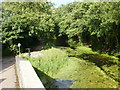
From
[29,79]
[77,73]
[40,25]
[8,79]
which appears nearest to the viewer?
[29,79]

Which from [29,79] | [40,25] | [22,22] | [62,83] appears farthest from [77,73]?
[22,22]

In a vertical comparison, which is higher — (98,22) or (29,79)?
(98,22)

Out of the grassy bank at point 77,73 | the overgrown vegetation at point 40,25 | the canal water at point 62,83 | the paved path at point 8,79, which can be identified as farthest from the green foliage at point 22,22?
the canal water at point 62,83

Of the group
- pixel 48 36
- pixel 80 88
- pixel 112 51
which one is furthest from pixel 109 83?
pixel 48 36

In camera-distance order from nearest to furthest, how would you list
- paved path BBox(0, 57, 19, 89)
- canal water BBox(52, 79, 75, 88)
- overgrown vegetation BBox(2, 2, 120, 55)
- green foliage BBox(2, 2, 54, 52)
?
paved path BBox(0, 57, 19, 89)
canal water BBox(52, 79, 75, 88)
overgrown vegetation BBox(2, 2, 120, 55)
green foliage BBox(2, 2, 54, 52)

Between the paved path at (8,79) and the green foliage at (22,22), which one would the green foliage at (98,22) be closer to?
the green foliage at (22,22)

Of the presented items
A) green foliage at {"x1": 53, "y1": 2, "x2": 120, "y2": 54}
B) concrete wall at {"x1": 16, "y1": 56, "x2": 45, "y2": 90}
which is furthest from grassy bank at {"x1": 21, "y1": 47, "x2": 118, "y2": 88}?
green foliage at {"x1": 53, "y1": 2, "x2": 120, "y2": 54}

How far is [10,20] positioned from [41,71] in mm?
4896

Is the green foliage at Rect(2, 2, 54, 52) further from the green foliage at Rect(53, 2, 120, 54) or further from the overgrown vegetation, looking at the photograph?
the green foliage at Rect(53, 2, 120, 54)

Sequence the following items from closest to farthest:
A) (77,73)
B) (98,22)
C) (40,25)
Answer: (77,73)
(98,22)
(40,25)

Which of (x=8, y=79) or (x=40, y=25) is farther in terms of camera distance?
(x=40, y=25)

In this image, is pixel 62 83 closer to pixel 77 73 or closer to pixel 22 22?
pixel 77 73

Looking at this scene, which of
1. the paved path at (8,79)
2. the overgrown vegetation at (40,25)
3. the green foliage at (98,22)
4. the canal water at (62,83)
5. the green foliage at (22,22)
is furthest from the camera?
the green foliage at (22,22)

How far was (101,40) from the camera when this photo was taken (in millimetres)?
10375
